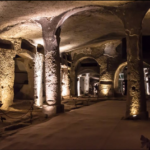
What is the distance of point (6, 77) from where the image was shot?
1023 cm

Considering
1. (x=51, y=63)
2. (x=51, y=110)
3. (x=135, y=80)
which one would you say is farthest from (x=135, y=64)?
(x=51, y=110)

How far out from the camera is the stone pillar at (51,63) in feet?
26.5

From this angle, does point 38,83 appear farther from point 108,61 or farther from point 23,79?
point 108,61

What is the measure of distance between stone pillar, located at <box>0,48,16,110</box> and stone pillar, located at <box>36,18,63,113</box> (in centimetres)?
307

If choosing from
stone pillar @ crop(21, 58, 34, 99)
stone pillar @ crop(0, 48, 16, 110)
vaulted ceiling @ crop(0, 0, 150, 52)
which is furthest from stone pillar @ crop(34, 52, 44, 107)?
stone pillar @ crop(0, 48, 16, 110)

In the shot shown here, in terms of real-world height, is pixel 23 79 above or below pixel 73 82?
above

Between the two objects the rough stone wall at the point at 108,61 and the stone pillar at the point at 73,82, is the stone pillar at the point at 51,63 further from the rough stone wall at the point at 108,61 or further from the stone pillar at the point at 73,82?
the stone pillar at the point at 73,82

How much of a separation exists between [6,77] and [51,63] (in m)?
3.38

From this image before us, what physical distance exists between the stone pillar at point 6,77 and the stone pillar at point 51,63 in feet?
10.1

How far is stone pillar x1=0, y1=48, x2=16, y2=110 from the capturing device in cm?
1002

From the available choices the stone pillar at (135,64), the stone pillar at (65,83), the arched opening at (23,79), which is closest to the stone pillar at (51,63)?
the stone pillar at (135,64)

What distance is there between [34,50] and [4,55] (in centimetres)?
236

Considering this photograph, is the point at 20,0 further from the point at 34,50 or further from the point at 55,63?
the point at 34,50

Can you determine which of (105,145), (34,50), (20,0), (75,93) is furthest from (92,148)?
(75,93)
